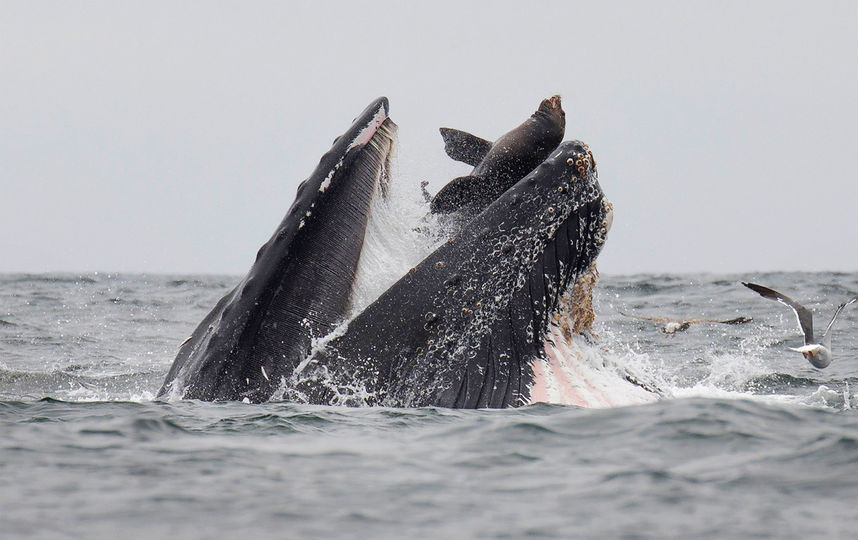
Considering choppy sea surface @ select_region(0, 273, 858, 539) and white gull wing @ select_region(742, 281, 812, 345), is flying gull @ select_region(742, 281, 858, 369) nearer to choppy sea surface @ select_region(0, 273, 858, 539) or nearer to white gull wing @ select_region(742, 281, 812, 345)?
white gull wing @ select_region(742, 281, 812, 345)

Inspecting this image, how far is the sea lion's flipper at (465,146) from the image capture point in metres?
6.81

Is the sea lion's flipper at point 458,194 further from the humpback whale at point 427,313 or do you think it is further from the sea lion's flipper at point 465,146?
the sea lion's flipper at point 465,146

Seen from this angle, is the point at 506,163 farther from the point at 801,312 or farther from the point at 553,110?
the point at 801,312

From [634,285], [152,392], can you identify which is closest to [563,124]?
[152,392]

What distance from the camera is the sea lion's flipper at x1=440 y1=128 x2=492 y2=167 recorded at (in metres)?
6.81

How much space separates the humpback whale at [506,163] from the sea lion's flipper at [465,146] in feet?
0.73

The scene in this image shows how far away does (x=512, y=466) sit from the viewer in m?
5.02

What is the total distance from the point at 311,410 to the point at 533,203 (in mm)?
1582

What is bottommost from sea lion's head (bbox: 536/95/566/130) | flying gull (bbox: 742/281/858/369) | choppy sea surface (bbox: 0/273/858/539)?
choppy sea surface (bbox: 0/273/858/539)

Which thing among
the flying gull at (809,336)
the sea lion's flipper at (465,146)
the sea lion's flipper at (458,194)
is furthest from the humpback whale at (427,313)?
the flying gull at (809,336)

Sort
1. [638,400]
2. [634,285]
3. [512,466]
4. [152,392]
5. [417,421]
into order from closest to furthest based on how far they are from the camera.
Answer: [512,466], [417,421], [638,400], [152,392], [634,285]

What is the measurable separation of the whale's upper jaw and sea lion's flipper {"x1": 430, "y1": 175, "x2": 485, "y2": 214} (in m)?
0.38

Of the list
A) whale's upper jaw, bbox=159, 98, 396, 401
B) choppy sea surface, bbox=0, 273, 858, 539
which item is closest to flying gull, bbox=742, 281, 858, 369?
choppy sea surface, bbox=0, 273, 858, 539

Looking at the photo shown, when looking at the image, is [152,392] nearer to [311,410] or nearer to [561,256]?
[311,410]
